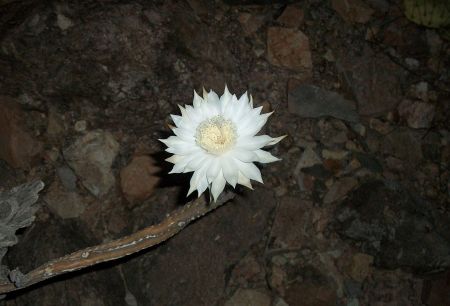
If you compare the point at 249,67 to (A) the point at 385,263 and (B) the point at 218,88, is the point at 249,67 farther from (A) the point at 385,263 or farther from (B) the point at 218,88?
(A) the point at 385,263

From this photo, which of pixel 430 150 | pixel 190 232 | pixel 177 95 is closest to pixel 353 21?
pixel 430 150

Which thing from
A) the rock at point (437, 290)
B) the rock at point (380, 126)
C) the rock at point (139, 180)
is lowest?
the rock at point (437, 290)

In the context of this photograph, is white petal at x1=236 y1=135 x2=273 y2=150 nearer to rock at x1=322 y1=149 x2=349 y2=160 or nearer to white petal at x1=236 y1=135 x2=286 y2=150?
white petal at x1=236 y1=135 x2=286 y2=150

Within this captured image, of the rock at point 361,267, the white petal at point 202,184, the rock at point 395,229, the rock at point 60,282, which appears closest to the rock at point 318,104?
the rock at point 395,229

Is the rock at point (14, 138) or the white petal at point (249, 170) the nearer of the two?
the white petal at point (249, 170)

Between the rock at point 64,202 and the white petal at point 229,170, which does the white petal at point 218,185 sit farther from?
the rock at point 64,202
